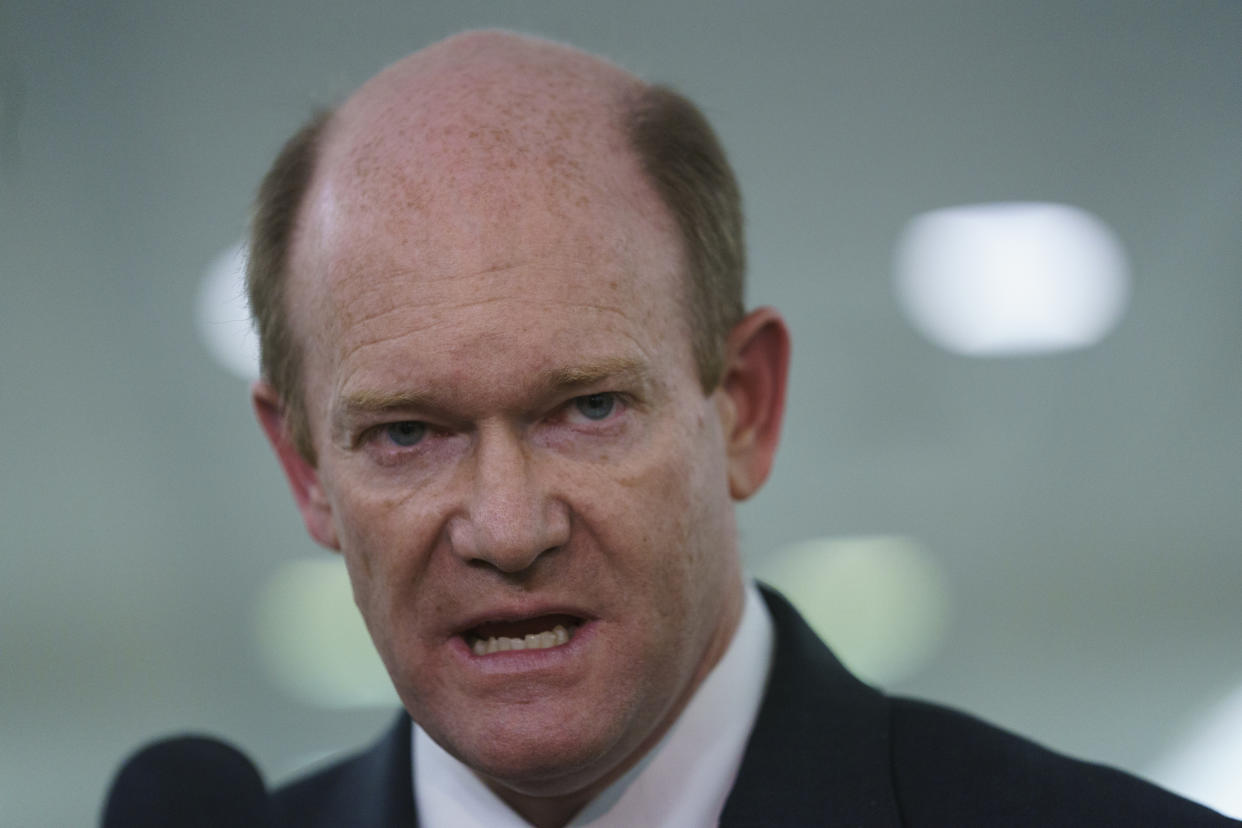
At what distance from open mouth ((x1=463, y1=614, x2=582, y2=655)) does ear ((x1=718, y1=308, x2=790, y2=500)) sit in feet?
1.38

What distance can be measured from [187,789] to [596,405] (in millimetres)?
853

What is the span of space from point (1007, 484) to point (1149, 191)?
0.87 m

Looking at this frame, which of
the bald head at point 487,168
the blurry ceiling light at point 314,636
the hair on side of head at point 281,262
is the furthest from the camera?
the blurry ceiling light at point 314,636

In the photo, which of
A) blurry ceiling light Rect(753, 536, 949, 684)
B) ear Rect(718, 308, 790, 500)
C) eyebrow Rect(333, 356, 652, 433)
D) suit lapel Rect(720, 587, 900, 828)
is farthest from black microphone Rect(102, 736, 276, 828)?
blurry ceiling light Rect(753, 536, 949, 684)

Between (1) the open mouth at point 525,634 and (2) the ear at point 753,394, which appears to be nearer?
(1) the open mouth at point 525,634

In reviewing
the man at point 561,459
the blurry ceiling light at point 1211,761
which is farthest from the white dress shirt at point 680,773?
the blurry ceiling light at point 1211,761

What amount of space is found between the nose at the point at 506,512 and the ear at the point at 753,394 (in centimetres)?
45

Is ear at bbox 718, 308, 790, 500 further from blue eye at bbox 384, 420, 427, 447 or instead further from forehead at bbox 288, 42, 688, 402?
blue eye at bbox 384, 420, 427, 447

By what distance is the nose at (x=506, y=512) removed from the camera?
164 centimetres

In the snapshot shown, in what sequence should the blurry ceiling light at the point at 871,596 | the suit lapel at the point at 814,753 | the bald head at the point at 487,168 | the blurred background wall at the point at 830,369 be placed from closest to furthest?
the bald head at the point at 487,168, the suit lapel at the point at 814,753, the blurred background wall at the point at 830,369, the blurry ceiling light at the point at 871,596

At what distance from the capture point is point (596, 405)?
5.81ft

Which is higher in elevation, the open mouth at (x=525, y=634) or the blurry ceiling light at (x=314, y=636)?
the open mouth at (x=525, y=634)

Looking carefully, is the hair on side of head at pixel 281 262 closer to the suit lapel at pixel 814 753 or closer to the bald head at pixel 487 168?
the bald head at pixel 487 168

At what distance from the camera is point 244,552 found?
12.3ft
